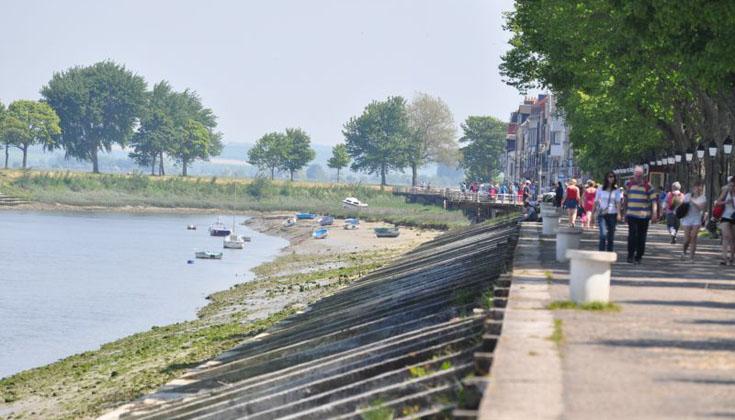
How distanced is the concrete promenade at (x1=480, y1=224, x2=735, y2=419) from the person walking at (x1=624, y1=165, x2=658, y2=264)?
5.46 meters

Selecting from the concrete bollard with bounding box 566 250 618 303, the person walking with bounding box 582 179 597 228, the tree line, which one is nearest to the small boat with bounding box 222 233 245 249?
the tree line

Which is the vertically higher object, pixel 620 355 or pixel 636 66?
pixel 636 66

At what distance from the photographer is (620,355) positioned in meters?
14.8

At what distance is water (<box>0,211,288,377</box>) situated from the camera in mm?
53500

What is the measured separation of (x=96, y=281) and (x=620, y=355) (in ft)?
236

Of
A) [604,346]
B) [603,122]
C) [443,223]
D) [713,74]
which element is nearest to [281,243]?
[443,223]

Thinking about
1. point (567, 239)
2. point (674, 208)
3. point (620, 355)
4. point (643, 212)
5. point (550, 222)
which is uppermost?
point (643, 212)

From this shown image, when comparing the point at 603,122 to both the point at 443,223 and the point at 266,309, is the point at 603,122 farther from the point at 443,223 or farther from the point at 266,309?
the point at 443,223

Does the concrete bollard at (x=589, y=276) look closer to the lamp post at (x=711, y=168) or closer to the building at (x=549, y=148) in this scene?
the lamp post at (x=711, y=168)

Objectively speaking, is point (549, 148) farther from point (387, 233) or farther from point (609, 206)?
point (609, 206)

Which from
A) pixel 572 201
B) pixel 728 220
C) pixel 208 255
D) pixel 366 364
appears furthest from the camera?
pixel 208 255

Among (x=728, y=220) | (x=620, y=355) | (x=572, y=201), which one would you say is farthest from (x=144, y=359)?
(x=620, y=355)

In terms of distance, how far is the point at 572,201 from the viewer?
52438mm

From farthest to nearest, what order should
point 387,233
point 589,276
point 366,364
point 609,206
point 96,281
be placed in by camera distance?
point 387,233
point 96,281
point 609,206
point 366,364
point 589,276
